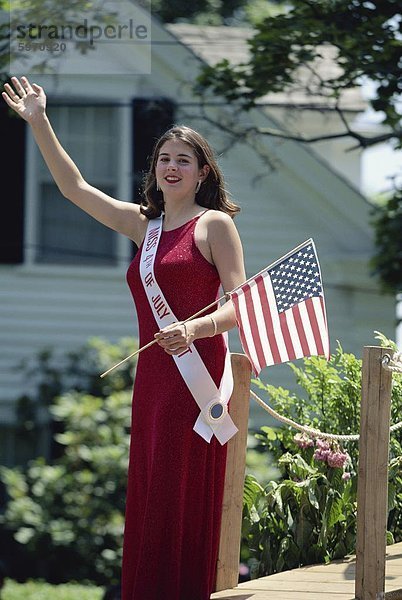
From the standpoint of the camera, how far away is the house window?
486 inches

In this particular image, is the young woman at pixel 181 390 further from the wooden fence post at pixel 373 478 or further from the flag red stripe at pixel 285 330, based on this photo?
the wooden fence post at pixel 373 478

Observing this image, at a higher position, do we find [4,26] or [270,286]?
[4,26]

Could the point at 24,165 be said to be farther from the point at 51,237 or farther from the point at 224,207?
the point at 224,207

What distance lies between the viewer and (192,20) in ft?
40.3

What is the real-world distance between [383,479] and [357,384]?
113 centimetres

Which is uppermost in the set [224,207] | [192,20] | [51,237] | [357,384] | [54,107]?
[192,20]

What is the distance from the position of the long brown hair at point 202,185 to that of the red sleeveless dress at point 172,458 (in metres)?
0.16

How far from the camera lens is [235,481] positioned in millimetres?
4953

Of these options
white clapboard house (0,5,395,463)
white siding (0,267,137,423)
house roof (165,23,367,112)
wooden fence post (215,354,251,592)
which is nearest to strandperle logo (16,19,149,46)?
house roof (165,23,367,112)

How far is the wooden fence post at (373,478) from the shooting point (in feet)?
14.6

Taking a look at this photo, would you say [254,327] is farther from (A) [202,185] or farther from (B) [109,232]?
(B) [109,232]

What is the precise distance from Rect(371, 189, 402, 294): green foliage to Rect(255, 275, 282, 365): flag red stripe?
4.87 m

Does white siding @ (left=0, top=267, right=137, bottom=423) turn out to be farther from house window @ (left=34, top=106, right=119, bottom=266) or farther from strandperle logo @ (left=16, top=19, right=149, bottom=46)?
strandperle logo @ (left=16, top=19, right=149, bottom=46)

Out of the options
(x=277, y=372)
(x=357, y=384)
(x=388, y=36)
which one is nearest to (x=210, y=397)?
(x=357, y=384)
